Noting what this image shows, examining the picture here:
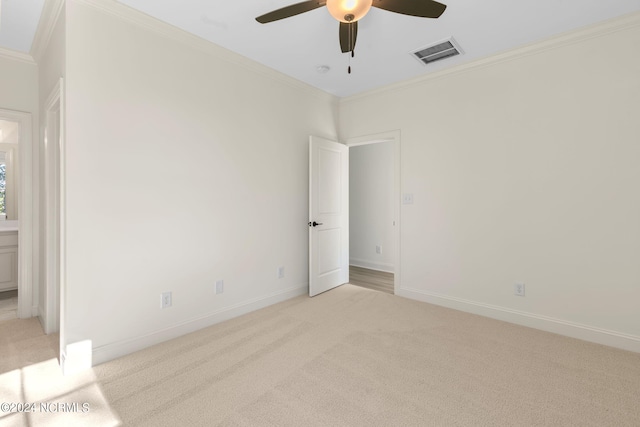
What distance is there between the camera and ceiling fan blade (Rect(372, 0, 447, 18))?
1723 millimetres

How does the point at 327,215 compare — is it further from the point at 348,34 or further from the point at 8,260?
the point at 8,260

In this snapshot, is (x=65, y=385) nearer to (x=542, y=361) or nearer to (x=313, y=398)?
(x=313, y=398)

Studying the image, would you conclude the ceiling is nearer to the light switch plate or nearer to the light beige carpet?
the light switch plate

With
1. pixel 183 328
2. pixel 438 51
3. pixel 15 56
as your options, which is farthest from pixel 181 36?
pixel 183 328

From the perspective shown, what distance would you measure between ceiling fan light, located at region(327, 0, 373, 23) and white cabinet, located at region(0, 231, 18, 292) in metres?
4.62

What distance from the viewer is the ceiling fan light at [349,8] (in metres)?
1.66

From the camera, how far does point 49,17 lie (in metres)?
2.42

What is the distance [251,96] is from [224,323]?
7.96ft

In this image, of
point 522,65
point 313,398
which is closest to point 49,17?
point 313,398

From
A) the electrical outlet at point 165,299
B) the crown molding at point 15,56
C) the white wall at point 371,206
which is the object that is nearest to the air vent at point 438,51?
the white wall at point 371,206

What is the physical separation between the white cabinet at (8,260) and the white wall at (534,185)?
4.92 m

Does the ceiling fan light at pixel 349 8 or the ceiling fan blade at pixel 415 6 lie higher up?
the ceiling fan blade at pixel 415 6

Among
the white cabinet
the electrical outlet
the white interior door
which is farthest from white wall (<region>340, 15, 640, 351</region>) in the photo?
the white cabinet

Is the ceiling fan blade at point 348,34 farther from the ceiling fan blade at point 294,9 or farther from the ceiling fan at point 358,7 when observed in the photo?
the ceiling fan blade at point 294,9
